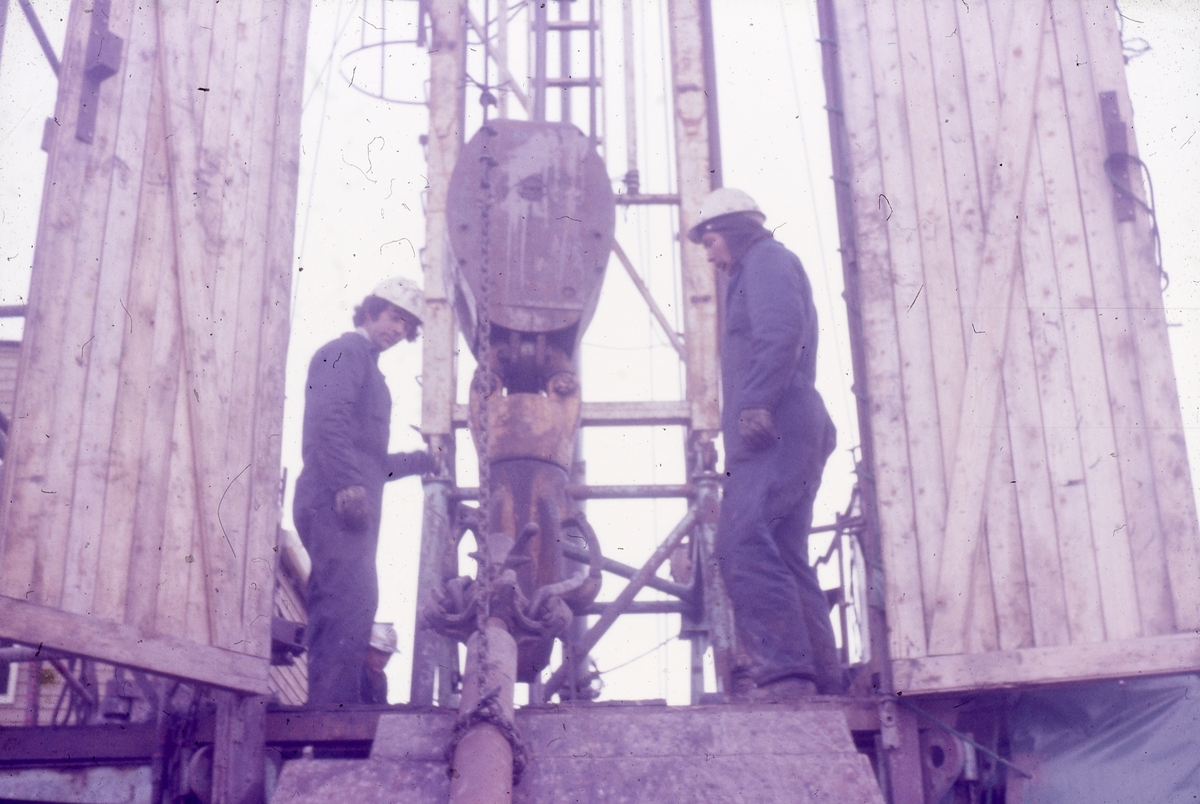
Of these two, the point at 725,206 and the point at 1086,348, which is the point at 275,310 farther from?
the point at 1086,348

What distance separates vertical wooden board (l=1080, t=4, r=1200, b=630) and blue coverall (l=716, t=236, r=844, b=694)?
1286 millimetres

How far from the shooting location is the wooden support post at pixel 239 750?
4680mm

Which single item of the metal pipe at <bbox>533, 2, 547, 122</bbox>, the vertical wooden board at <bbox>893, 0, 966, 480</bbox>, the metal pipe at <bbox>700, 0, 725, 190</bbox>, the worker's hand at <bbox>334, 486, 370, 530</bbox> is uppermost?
the metal pipe at <bbox>533, 2, 547, 122</bbox>

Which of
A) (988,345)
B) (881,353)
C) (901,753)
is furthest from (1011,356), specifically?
(901,753)

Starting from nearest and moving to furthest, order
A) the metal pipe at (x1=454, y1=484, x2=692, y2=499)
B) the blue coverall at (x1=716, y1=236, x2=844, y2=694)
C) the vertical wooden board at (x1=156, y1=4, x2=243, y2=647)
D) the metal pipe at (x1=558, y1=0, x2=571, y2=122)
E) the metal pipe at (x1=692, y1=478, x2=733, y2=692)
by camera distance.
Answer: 1. the vertical wooden board at (x1=156, y1=4, x2=243, y2=647)
2. the blue coverall at (x1=716, y1=236, x2=844, y2=694)
3. the metal pipe at (x1=692, y1=478, x2=733, y2=692)
4. the metal pipe at (x1=454, y1=484, x2=692, y2=499)
5. the metal pipe at (x1=558, y1=0, x2=571, y2=122)

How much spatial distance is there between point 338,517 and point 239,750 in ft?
4.71

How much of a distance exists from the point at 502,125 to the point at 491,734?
342cm

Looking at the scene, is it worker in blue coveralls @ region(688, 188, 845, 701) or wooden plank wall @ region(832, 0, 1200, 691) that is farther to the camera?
worker in blue coveralls @ region(688, 188, 845, 701)

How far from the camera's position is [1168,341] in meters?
5.08

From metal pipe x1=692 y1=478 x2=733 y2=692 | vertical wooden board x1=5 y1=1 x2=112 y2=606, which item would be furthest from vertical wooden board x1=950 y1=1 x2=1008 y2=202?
vertical wooden board x1=5 y1=1 x2=112 y2=606

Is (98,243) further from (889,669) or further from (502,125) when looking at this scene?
(889,669)

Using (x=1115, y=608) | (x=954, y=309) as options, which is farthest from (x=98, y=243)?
(x=1115, y=608)

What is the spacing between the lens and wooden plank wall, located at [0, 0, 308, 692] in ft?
14.6

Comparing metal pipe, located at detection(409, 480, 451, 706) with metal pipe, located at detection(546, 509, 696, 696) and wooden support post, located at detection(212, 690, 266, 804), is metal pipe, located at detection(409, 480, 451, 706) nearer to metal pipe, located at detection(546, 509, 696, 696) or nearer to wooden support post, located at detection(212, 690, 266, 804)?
metal pipe, located at detection(546, 509, 696, 696)
